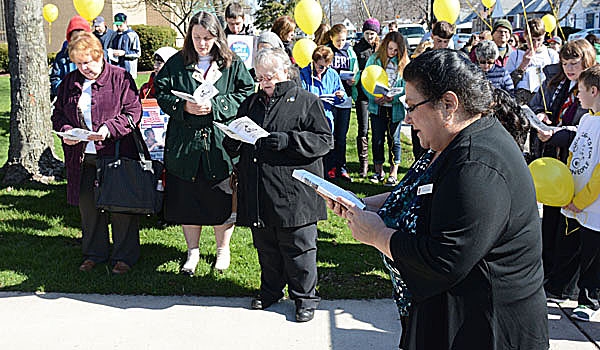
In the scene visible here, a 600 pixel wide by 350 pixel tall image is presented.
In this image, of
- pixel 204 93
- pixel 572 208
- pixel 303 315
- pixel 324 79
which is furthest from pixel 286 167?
pixel 324 79

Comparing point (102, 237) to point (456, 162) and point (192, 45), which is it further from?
point (456, 162)

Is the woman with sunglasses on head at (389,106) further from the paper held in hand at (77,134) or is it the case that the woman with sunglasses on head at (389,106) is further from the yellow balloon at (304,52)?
the paper held in hand at (77,134)

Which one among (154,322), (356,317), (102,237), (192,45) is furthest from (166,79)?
(356,317)

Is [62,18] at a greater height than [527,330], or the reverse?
[62,18]

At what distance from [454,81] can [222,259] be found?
3748 millimetres

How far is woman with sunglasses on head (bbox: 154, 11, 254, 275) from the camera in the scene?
5.07m

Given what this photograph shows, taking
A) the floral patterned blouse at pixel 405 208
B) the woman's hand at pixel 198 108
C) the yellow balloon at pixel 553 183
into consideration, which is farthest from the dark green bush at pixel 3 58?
the floral patterned blouse at pixel 405 208

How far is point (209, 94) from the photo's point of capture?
4.85 meters

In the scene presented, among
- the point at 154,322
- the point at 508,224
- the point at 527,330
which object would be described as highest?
the point at 508,224

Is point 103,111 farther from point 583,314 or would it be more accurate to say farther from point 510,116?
point 583,314

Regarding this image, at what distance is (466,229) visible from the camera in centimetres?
210

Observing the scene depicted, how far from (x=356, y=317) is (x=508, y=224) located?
265cm

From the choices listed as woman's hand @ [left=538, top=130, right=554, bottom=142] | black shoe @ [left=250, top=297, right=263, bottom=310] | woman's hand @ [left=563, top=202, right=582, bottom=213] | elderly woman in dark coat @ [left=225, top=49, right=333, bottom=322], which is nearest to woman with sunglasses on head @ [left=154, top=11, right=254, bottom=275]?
elderly woman in dark coat @ [left=225, top=49, right=333, bottom=322]

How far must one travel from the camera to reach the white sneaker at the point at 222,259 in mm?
5550
